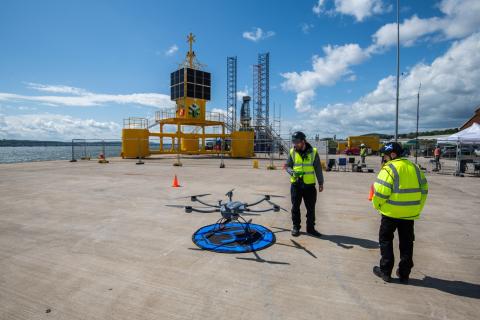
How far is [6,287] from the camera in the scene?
A: 130 inches

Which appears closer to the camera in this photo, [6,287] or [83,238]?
[6,287]

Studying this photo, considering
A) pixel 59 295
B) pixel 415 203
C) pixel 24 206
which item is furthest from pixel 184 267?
pixel 24 206

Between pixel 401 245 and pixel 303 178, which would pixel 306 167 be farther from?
pixel 401 245

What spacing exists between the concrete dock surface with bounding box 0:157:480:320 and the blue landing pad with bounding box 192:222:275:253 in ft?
0.58

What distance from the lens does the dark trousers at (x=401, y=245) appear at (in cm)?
340

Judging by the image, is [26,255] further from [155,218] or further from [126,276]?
[155,218]

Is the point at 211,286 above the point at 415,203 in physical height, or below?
below

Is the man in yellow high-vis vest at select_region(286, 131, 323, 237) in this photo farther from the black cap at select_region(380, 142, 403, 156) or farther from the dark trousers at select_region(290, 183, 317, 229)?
the black cap at select_region(380, 142, 403, 156)

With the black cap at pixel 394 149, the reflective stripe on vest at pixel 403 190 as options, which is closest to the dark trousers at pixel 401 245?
the reflective stripe on vest at pixel 403 190

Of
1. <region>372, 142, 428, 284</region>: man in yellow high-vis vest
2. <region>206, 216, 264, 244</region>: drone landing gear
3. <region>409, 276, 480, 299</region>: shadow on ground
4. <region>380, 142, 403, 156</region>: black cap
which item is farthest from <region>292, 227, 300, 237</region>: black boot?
<region>380, 142, 403, 156</region>: black cap

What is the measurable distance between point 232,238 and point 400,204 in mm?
2831

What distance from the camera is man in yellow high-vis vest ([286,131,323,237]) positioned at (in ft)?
17.0

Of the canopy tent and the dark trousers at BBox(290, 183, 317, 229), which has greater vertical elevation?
the canopy tent

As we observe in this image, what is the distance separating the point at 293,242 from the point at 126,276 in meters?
2.80
